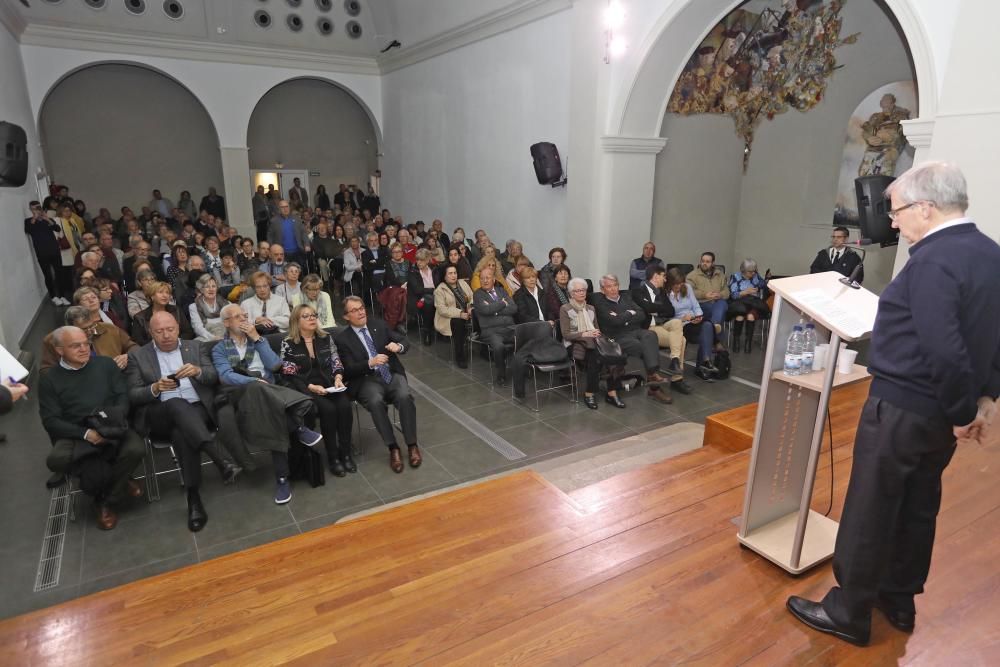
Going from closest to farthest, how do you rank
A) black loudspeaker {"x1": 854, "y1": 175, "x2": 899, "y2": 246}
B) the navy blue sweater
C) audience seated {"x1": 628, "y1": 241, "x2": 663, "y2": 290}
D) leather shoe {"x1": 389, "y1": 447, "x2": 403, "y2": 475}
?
1. the navy blue sweater
2. leather shoe {"x1": 389, "y1": 447, "x2": 403, "y2": 475}
3. black loudspeaker {"x1": 854, "y1": 175, "x2": 899, "y2": 246}
4. audience seated {"x1": 628, "y1": 241, "x2": 663, "y2": 290}

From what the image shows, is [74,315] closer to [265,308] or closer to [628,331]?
[265,308]

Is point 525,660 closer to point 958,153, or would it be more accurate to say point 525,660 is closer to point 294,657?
point 294,657

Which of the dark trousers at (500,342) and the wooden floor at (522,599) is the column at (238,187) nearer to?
the dark trousers at (500,342)

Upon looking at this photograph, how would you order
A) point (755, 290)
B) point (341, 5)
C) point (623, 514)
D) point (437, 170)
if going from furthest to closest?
point (341, 5)
point (437, 170)
point (755, 290)
point (623, 514)

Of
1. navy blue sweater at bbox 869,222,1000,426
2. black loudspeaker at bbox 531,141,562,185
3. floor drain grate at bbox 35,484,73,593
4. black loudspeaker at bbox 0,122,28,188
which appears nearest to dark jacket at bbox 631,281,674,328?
black loudspeaker at bbox 531,141,562,185

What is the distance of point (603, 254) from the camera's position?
8930 millimetres

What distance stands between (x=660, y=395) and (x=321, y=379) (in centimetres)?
324

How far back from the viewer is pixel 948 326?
70.9 inches

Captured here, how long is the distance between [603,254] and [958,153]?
15.1 feet

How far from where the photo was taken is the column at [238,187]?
570 inches

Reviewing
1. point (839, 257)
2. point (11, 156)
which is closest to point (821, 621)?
point (839, 257)

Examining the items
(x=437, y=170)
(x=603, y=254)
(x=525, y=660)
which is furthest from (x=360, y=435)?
(x=437, y=170)

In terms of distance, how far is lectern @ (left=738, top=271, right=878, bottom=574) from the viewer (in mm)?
2262

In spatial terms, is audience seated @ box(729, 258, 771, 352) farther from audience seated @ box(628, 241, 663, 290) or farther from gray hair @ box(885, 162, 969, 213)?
gray hair @ box(885, 162, 969, 213)
